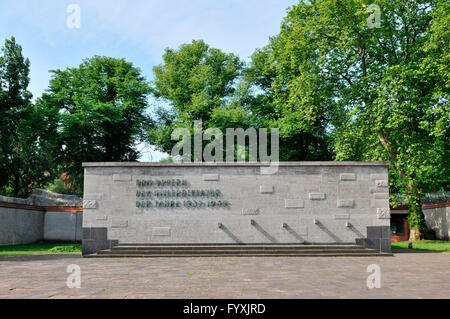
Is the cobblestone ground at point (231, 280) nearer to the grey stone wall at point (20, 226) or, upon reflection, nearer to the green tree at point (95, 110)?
the grey stone wall at point (20, 226)

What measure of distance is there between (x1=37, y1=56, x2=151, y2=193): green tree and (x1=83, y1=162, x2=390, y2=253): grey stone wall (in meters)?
15.2

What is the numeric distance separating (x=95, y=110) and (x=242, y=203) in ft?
63.7

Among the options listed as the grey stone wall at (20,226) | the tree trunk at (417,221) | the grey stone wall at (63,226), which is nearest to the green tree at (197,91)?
the grey stone wall at (63,226)

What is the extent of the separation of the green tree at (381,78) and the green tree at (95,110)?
14214mm

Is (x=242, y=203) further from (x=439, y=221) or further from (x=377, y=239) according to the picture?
(x=439, y=221)

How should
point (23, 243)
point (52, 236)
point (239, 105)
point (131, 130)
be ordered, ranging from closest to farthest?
1. point (23, 243)
2. point (52, 236)
3. point (239, 105)
4. point (131, 130)

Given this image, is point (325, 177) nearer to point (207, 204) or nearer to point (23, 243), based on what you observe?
point (207, 204)

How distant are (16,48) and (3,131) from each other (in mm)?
6928

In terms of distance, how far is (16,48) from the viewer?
2903 cm

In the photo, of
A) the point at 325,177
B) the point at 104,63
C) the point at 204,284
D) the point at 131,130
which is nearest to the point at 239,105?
the point at 131,130

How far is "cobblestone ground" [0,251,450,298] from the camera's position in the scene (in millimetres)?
6965

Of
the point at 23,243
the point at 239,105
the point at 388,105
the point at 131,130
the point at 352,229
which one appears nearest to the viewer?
the point at 352,229

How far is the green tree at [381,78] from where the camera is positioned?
19.9 meters

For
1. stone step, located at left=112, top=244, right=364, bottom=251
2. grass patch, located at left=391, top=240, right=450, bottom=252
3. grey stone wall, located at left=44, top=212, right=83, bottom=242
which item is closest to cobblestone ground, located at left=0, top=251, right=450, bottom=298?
stone step, located at left=112, top=244, right=364, bottom=251
